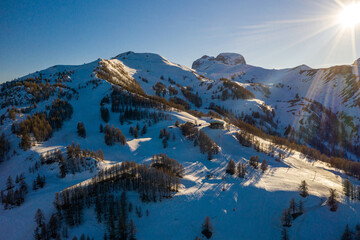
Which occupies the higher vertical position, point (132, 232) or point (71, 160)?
point (71, 160)

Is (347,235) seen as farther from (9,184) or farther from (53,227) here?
(9,184)

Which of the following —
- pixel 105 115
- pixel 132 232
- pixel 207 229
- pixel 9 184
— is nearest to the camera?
pixel 132 232

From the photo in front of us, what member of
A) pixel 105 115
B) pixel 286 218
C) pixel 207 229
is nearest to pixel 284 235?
pixel 286 218

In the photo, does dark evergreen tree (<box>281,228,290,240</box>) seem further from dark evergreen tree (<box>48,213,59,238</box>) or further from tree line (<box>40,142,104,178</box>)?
tree line (<box>40,142,104,178</box>)

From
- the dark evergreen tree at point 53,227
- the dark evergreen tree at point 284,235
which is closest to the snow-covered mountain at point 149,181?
the dark evergreen tree at point 53,227

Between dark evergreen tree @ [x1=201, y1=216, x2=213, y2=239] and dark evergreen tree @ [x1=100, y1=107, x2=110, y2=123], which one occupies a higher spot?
dark evergreen tree @ [x1=100, y1=107, x2=110, y2=123]

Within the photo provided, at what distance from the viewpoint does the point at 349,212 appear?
1436 inches

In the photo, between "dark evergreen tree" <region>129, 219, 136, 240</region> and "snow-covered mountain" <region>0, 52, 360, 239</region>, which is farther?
"snow-covered mountain" <region>0, 52, 360, 239</region>

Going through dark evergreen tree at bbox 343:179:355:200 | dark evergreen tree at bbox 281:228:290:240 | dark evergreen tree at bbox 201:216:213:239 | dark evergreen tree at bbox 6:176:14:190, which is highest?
dark evergreen tree at bbox 6:176:14:190

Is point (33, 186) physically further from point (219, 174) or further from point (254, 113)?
point (254, 113)

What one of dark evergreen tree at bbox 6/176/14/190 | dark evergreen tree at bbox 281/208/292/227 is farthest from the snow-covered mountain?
dark evergreen tree at bbox 281/208/292/227

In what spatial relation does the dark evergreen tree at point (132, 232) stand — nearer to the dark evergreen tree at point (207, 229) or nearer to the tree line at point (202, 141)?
the dark evergreen tree at point (207, 229)

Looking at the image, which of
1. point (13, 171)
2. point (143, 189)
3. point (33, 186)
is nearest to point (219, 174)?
point (143, 189)

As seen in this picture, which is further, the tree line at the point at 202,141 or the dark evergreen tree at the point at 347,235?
the tree line at the point at 202,141
